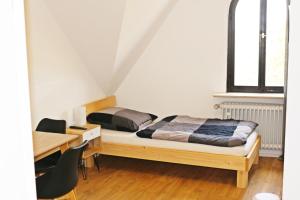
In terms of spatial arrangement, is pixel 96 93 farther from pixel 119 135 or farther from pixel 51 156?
pixel 51 156

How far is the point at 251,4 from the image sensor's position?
4.53 metres

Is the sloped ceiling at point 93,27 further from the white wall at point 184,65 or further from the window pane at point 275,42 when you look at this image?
the window pane at point 275,42

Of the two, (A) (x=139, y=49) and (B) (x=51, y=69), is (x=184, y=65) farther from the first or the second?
(B) (x=51, y=69)

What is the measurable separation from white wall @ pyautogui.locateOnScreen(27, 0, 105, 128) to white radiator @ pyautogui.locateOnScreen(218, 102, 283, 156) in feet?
6.34

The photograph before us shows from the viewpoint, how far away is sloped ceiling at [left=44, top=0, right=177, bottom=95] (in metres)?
3.68

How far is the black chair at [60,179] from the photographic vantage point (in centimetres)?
252

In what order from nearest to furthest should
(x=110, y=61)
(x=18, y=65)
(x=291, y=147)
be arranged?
(x=18, y=65) < (x=291, y=147) < (x=110, y=61)

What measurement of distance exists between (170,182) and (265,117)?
1590mm

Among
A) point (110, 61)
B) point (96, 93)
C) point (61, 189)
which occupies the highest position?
point (110, 61)

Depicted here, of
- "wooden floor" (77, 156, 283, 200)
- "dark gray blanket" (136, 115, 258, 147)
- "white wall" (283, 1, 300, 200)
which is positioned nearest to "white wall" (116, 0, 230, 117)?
"dark gray blanket" (136, 115, 258, 147)

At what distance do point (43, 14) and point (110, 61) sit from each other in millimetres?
1017

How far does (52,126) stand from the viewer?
344cm

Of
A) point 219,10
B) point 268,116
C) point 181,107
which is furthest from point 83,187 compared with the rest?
point 219,10

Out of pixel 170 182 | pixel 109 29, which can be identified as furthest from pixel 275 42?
pixel 170 182
